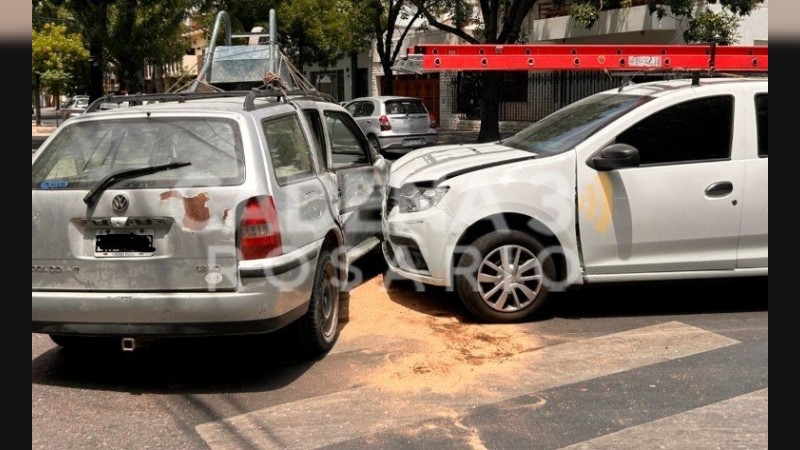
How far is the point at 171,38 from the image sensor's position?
2183 cm

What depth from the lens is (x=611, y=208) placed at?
5.77m

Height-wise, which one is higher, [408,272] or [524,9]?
[524,9]

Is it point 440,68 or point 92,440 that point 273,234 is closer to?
point 92,440

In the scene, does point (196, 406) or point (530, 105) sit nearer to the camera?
point (196, 406)

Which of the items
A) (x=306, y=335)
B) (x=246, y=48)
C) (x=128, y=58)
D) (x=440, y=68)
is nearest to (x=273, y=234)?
(x=306, y=335)

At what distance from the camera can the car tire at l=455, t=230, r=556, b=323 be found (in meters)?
5.77

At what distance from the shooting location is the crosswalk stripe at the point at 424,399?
4.07m

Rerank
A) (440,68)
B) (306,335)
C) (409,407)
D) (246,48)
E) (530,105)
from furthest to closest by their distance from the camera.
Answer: (530,105) → (246,48) → (440,68) → (306,335) → (409,407)

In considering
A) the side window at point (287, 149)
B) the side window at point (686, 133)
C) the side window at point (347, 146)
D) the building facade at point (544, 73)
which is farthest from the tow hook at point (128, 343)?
the building facade at point (544, 73)

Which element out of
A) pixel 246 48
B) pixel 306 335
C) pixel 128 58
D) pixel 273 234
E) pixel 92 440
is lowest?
pixel 92 440

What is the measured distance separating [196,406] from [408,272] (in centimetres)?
217

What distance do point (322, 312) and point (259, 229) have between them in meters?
1.06

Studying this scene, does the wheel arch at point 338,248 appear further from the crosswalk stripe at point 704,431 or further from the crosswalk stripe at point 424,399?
the crosswalk stripe at point 704,431

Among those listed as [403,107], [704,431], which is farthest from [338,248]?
[403,107]
